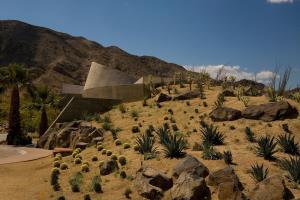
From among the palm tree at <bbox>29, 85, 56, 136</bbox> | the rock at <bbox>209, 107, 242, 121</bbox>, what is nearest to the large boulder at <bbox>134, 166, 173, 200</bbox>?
the rock at <bbox>209, 107, 242, 121</bbox>

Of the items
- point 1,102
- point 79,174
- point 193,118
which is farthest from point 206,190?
point 1,102

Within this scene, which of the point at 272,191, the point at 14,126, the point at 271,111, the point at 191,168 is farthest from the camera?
the point at 14,126

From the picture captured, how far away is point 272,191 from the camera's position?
959cm

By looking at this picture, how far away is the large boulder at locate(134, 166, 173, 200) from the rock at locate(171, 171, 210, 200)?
518 mm

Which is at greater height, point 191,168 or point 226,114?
point 226,114

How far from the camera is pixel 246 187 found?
36.1 feet

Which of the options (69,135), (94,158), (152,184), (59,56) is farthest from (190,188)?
(59,56)

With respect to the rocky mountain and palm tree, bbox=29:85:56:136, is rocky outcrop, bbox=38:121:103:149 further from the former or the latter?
the rocky mountain

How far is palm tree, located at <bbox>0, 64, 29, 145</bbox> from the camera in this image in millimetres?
28812

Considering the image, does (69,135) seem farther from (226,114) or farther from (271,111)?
(271,111)

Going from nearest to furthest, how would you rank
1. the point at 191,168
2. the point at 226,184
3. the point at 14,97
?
1. the point at 226,184
2. the point at 191,168
3. the point at 14,97

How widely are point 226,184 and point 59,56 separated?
11242 cm

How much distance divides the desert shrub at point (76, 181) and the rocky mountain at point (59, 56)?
277 feet

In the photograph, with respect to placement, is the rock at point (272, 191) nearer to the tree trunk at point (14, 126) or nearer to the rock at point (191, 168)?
the rock at point (191, 168)
